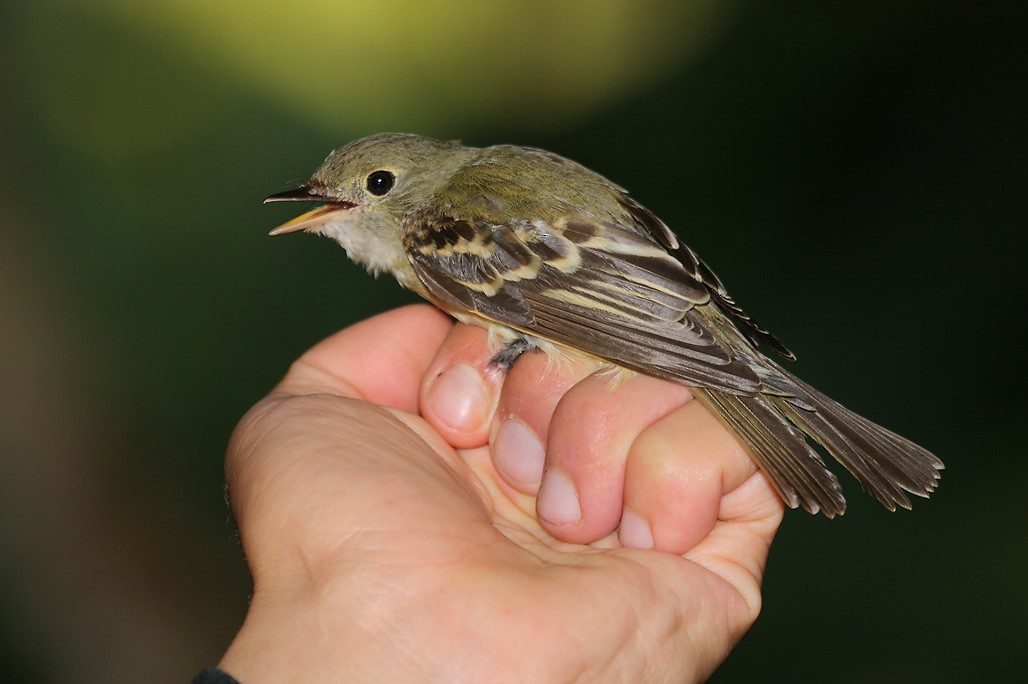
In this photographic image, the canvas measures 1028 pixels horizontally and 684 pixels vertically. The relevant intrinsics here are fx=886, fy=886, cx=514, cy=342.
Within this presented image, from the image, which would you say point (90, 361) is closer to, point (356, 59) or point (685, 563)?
point (356, 59)

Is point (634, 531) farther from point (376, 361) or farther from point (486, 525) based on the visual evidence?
point (376, 361)

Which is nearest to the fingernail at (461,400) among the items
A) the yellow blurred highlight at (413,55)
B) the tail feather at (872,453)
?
the tail feather at (872,453)

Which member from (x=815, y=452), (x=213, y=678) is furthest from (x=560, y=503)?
(x=213, y=678)

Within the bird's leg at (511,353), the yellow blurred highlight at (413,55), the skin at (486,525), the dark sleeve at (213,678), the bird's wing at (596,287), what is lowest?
the dark sleeve at (213,678)

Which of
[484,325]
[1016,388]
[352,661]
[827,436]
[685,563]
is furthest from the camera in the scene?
[1016,388]

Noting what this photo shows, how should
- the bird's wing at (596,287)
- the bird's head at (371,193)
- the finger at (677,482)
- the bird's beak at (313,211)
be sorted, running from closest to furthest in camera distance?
1. the finger at (677,482)
2. the bird's wing at (596,287)
3. the bird's beak at (313,211)
4. the bird's head at (371,193)

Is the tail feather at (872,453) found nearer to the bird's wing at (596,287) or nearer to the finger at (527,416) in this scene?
the bird's wing at (596,287)

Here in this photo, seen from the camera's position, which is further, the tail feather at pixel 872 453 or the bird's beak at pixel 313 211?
the bird's beak at pixel 313 211

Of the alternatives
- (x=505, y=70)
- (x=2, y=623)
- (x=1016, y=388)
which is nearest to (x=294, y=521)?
(x=2, y=623)
